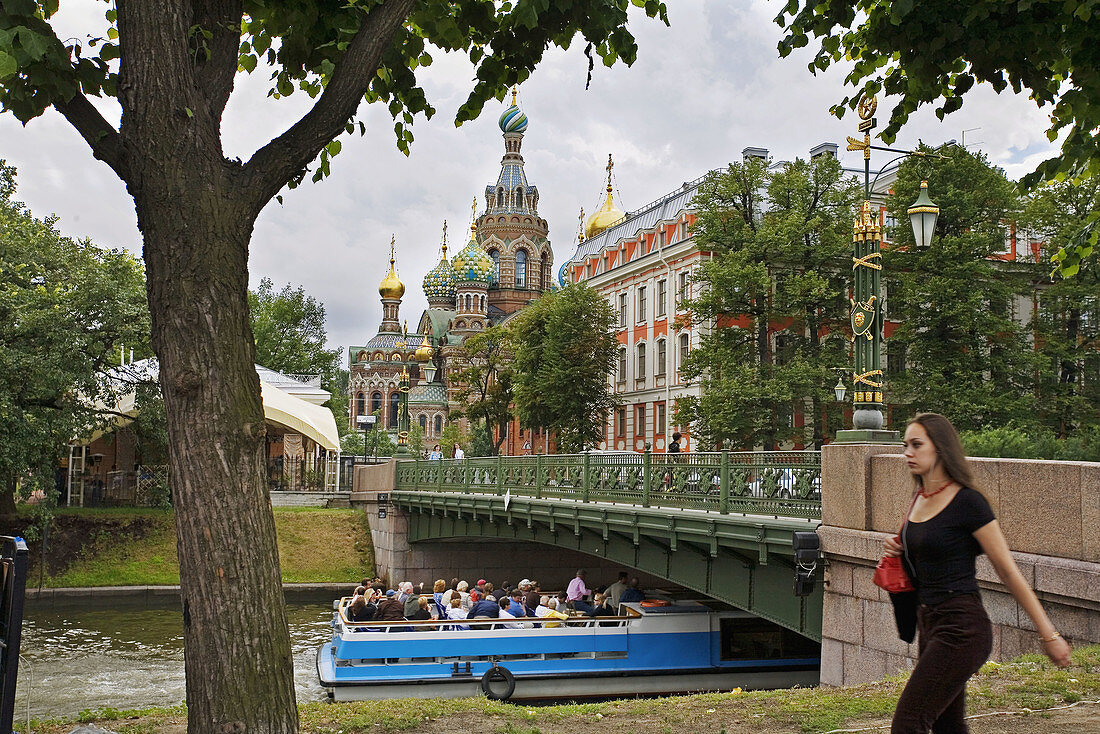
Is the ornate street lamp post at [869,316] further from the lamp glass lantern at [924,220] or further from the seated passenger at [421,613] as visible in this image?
the seated passenger at [421,613]

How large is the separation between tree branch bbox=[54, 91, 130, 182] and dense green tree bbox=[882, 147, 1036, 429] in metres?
33.5

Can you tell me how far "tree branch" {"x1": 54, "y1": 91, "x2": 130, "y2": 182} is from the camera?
5566 mm

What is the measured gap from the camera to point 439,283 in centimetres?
11669

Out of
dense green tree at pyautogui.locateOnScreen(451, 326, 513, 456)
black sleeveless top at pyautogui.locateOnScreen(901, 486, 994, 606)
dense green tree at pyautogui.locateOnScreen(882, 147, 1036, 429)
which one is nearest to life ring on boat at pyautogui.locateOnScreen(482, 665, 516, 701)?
black sleeveless top at pyautogui.locateOnScreen(901, 486, 994, 606)

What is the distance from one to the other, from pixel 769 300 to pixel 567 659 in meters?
21.3

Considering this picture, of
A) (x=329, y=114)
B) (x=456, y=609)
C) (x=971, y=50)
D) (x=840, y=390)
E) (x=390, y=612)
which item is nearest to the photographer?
(x=329, y=114)

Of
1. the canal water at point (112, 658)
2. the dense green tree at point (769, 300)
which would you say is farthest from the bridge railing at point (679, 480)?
the dense green tree at point (769, 300)

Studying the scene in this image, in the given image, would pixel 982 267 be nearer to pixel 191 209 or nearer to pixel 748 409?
pixel 748 409

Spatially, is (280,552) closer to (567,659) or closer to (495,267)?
(567,659)

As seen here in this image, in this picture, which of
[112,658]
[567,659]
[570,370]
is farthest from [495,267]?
[567,659]

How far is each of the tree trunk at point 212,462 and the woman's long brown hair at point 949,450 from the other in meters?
3.24

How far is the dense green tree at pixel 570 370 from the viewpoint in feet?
158

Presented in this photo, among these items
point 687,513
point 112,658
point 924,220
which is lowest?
point 112,658

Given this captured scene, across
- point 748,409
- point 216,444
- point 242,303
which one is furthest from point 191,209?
point 748,409
